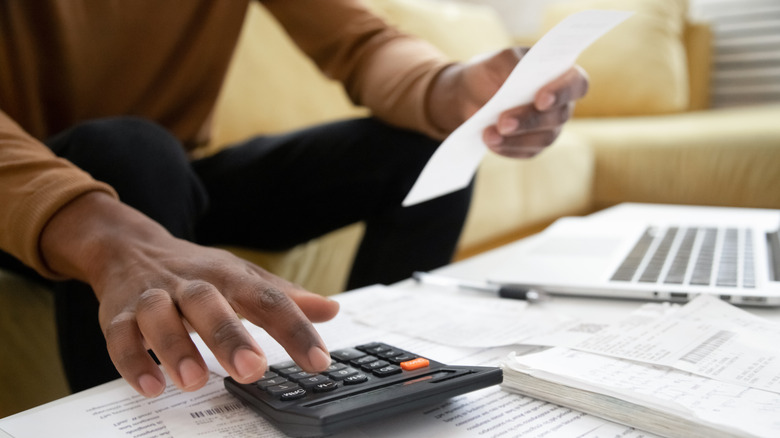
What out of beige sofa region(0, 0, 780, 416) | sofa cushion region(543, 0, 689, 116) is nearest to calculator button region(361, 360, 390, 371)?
beige sofa region(0, 0, 780, 416)

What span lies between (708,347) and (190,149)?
83 centimetres

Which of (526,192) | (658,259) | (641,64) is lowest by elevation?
(526,192)

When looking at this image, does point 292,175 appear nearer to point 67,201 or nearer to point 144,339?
point 67,201

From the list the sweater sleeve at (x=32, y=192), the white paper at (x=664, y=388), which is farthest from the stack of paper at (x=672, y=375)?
the sweater sleeve at (x=32, y=192)

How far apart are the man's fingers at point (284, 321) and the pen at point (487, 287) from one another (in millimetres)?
285

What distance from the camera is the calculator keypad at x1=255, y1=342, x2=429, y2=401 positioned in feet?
1.17

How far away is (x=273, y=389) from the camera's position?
0.36 meters

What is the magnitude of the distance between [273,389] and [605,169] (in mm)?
1739

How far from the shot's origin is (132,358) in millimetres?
356

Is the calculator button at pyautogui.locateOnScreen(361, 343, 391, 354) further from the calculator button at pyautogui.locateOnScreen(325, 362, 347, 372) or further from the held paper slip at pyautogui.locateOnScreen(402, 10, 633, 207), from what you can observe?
the held paper slip at pyautogui.locateOnScreen(402, 10, 633, 207)

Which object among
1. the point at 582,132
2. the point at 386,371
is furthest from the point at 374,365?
the point at 582,132

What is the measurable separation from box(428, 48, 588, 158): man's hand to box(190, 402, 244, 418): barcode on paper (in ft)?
1.19

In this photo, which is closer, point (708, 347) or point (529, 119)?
point (708, 347)

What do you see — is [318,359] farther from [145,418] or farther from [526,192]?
[526,192]
